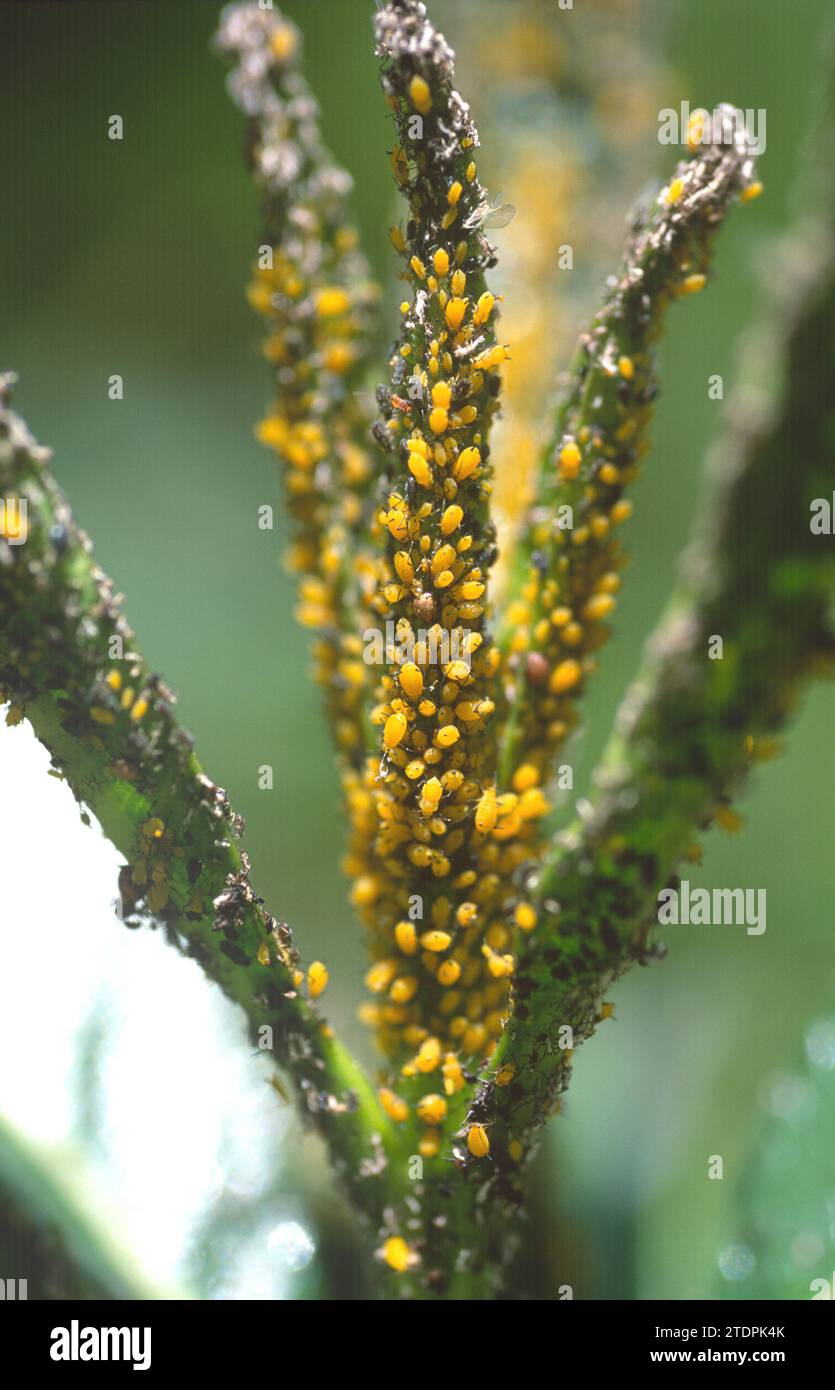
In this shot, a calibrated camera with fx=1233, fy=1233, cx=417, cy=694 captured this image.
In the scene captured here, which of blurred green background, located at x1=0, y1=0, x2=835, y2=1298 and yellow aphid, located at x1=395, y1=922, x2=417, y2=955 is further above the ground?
blurred green background, located at x1=0, y1=0, x2=835, y2=1298

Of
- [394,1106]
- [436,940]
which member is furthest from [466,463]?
[394,1106]

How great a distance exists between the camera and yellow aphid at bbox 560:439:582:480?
27.8 inches

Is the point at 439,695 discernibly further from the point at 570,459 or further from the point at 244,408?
the point at 244,408

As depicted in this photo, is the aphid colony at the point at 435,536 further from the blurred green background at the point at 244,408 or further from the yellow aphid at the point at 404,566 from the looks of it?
the blurred green background at the point at 244,408

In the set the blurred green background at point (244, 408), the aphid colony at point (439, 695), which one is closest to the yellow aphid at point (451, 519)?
the aphid colony at point (439, 695)

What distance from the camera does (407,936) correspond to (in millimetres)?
703

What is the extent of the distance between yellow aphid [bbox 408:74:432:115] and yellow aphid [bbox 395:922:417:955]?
16.9 inches

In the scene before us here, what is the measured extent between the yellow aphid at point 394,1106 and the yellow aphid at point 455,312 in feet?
1.42

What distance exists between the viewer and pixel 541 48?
167cm

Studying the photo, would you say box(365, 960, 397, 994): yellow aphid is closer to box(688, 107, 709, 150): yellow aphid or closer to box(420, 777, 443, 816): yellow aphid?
box(420, 777, 443, 816): yellow aphid

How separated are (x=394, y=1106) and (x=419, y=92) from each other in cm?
54

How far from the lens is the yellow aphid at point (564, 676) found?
0.73m

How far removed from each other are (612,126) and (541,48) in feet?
0.46

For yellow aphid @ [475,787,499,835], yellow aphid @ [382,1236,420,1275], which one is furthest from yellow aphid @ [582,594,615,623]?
yellow aphid @ [382,1236,420,1275]
